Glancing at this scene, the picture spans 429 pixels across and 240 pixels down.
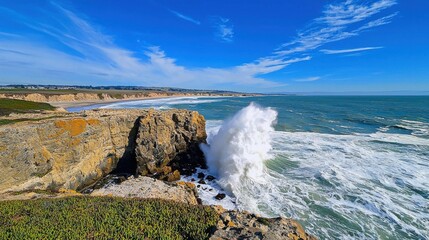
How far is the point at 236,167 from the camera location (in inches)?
657

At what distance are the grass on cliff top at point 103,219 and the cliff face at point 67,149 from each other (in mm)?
4700

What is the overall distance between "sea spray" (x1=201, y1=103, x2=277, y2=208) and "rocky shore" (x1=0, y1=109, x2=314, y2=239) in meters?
1.80

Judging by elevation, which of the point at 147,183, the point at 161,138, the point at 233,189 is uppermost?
the point at 161,138

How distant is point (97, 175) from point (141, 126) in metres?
4.45

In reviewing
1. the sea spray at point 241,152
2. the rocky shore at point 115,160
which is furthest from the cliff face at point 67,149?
the sea spray at point 241,152

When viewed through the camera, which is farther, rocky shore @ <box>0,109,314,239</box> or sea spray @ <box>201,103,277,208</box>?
sea spray @ <box>201,103,277,208</box>

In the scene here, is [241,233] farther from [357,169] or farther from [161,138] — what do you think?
[357,169]

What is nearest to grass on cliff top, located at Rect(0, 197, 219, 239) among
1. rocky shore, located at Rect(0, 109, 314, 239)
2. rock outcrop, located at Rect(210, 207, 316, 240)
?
rock outcrop, located at Rect(210, 207, 316, 240)

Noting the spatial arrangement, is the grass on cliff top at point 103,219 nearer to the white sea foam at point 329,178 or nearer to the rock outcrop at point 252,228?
the rock outcrop at point 252,228

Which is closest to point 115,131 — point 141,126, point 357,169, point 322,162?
point 141,126

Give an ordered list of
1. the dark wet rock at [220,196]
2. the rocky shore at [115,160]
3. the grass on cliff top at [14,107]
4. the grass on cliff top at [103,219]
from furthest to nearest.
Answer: the grass on cliff top at [14,107] → the dark wet rock at [220,196] → the rocky shore at [115,160] → the grass on cliff top at [103,219]

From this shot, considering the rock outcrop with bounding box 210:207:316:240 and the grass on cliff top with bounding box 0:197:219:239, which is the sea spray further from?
the grass on cliff top with bounding box 0:197:219:239

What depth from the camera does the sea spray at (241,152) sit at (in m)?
15.1

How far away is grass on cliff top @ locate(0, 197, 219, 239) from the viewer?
5621 mm
